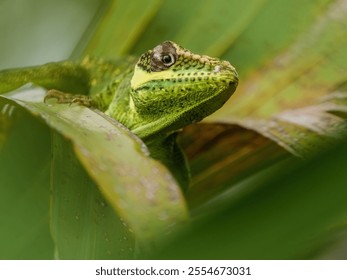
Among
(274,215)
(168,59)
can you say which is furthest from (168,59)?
(274,215)

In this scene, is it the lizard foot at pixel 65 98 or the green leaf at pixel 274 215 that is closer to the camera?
the green leaf at pixel 274 215

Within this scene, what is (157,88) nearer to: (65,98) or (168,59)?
(168,59)

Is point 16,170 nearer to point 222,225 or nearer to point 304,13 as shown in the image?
point 222,225

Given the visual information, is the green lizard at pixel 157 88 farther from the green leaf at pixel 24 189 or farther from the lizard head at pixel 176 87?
the green leaf at pixel 24 189

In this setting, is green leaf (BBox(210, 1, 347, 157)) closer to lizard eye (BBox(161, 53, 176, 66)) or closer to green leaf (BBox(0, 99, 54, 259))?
lizard eye (BBox(161, 53, 176, 66))

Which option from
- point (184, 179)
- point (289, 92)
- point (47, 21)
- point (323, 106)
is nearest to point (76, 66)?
point (47, 21)

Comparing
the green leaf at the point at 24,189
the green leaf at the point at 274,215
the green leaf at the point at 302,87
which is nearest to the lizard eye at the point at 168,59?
the green leaf at the point at 302,87

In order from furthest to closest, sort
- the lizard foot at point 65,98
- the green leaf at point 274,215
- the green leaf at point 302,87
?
the lizard foot at point 65,98 → the green leaf at point 302,87 → the green leaf at point 274,215
